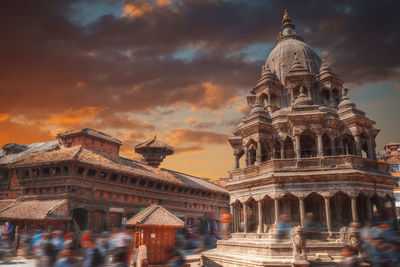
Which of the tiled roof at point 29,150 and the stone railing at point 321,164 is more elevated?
the tiled roof at point 29,150

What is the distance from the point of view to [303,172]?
20.9 meters

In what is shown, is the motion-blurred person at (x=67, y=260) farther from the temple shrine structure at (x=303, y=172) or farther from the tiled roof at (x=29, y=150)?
the tiled roof at (x=29, y=150)

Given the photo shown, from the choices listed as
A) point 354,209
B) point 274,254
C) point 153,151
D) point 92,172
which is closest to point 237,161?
point 354,209

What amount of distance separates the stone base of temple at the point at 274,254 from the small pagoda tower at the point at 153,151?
26168mm

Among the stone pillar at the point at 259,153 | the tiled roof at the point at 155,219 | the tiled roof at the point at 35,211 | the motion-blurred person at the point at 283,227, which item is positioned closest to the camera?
the tiled roof at the point at 155,219

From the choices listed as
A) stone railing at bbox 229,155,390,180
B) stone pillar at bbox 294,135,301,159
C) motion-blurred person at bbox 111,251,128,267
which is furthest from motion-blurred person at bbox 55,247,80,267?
stone pillar at bbox 294,135,301,159

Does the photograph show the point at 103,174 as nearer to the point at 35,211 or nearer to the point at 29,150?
the point at 35,211

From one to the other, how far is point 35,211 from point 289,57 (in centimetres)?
2725

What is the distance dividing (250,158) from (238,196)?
3.83 m

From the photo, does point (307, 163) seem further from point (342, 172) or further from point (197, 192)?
point (197, 192)

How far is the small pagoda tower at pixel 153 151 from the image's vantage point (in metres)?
46.1

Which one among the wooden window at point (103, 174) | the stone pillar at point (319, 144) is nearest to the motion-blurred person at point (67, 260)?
the stone pillar at point (319, 144)

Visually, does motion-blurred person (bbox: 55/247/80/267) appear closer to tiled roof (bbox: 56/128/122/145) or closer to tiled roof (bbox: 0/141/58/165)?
tiled roof (bbox: 56/128/122/145)

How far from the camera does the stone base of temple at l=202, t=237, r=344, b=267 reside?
1741cm
